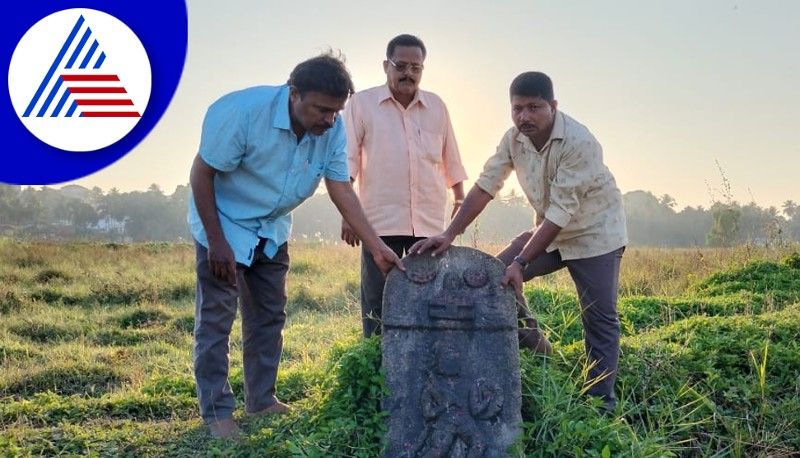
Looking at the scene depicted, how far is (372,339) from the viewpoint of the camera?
167 inches


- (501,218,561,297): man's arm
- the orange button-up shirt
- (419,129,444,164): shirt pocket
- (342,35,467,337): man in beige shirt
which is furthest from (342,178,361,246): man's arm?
(501,218,561,297): man's arm

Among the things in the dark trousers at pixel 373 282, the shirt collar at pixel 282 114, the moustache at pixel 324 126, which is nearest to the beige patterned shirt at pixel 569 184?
the dark trousers at pixel 373 282

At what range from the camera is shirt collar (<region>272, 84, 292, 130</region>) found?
161 inches

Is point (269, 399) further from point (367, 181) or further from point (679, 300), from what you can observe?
point (679, 300)

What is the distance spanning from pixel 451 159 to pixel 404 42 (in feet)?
2.94

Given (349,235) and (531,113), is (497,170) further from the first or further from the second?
(349,235)

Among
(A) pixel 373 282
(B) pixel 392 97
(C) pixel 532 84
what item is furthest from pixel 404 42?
(A) pixel 373 282

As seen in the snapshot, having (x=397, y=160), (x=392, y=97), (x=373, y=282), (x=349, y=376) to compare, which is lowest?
(x=349, y=376)

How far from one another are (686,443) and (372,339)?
201 centimetres

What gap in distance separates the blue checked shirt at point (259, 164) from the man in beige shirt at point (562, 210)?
771 mm

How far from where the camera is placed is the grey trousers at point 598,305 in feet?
14.5

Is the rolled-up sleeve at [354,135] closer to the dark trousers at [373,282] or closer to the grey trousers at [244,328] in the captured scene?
the dark trousers at [373,282]

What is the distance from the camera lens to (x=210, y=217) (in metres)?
4.12

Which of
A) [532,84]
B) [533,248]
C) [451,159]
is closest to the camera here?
[532,84]
